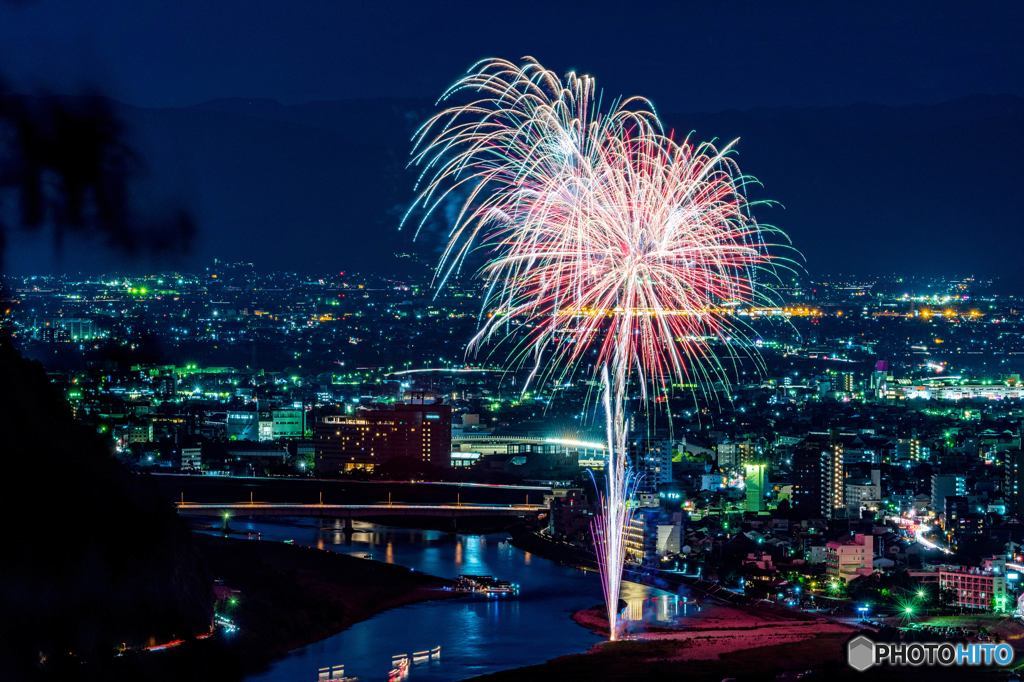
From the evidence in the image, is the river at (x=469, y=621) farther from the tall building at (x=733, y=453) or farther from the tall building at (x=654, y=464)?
the tall building at (x=733, y=453)

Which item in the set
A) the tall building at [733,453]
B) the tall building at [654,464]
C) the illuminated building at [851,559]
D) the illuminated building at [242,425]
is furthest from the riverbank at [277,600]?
the illuminated building at [242,425]

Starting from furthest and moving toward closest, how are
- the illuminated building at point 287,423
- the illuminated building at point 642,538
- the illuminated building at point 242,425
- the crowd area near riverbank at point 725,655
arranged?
the illuminated building at point 287,423
the illuminated building at point 242,425
the illuminated building at point 642,538
the crowd area near riverbank at point 725,655

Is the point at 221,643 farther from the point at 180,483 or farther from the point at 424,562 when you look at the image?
the point at 180,483

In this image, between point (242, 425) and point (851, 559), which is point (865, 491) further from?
point (242, 425)

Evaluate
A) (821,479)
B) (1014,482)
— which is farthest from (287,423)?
(1014,482)
